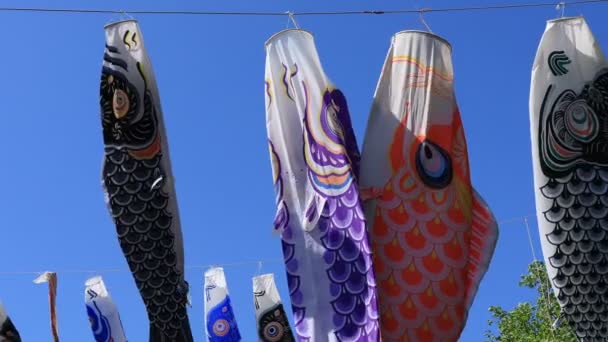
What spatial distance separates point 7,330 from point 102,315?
1.51m

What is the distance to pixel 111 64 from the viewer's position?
8273mm

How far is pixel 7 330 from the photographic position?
1195 cm

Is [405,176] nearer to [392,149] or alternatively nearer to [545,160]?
[392,149]

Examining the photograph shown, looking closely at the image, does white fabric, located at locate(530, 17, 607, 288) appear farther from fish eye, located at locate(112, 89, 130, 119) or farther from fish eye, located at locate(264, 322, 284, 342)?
fish eye, located at locate(264, 322, 284, 342)

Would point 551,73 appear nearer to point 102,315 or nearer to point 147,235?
point 147,235

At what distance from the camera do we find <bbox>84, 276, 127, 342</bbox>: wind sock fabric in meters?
13.1

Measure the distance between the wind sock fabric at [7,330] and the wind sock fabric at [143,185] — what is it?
459 centimetres

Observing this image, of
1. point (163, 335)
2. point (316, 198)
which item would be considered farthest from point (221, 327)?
point (316, 198)

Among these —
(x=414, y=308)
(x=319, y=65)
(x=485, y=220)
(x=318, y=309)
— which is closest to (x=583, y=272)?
(x=485, y=220)

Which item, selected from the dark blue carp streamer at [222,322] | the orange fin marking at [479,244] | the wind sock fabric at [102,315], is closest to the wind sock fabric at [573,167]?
the orange fin marking at [479,244]

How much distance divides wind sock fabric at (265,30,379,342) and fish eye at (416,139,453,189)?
54 centimetres

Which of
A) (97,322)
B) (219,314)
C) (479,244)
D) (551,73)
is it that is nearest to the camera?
(479,244)

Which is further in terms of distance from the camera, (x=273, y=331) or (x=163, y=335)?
(x=273, y=331)

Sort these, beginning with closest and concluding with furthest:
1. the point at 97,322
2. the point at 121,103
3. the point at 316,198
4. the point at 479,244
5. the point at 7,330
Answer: the point at 479,244, the point at 316,198, the point at 121,103, the point at 7,330, the point at 97,322
